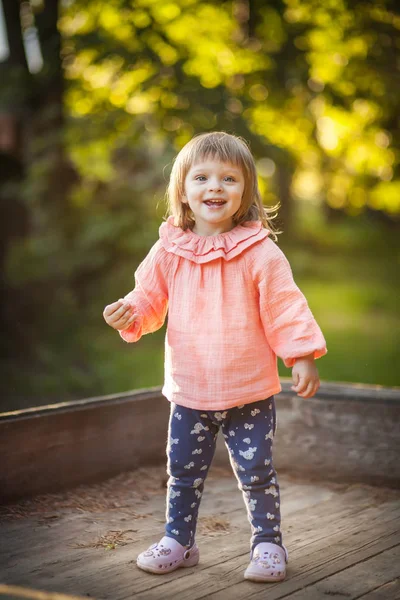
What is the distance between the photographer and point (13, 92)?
777 centimetres

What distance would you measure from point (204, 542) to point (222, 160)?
1.25m

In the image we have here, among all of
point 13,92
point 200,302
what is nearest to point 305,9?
point 13,92

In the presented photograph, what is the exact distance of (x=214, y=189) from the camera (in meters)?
2.43

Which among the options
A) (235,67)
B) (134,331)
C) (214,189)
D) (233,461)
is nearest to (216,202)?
(214,189)

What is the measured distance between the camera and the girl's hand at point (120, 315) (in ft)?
8.01

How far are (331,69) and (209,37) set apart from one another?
3.95ft

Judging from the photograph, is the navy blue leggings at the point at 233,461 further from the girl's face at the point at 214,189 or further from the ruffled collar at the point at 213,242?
the girl's face at the point at 214,189

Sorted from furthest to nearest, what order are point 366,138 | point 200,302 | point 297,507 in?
point 366,138
point 297,507
point 200,302

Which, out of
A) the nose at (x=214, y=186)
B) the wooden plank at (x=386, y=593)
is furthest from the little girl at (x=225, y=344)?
the wooden plank at (x=386, y=593)

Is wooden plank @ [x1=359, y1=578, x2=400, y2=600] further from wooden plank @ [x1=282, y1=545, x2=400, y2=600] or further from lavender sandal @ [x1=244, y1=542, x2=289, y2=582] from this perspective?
lavender sandal @ [x1=244, y1=542, x2=289, y2=582]

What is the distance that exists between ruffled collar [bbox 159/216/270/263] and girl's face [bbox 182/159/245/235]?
6 cm

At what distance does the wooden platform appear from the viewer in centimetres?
221

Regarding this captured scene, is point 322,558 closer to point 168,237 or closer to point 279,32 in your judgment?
point 168,237

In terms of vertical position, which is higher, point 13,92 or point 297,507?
point 13,92
